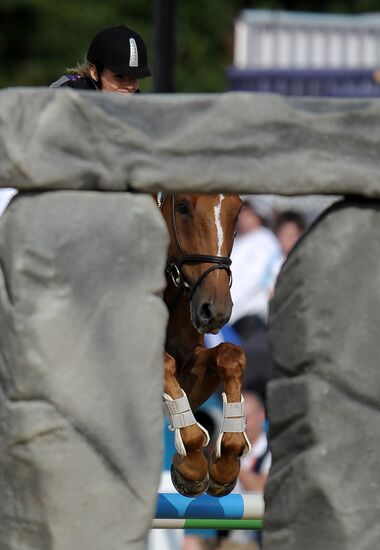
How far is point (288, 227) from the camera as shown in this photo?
1090cm

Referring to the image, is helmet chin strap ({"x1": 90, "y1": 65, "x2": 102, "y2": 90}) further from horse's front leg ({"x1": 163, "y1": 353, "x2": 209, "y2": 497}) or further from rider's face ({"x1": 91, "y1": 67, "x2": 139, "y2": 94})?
horse's front leg ({"x1": 163, "y1": 353, "x2": 209, "y2": 497})

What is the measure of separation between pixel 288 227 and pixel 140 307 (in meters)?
7.12

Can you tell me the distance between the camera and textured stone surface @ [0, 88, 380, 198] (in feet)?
12.4

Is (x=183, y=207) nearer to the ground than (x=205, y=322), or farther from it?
farther from it

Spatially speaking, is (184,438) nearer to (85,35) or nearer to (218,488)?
(218,488)

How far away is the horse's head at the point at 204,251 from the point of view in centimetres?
544

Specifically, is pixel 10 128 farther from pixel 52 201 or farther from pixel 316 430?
pixel 316 430

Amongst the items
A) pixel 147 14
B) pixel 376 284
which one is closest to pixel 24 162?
pixel 376 284

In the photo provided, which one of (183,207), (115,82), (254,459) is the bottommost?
(254,459)

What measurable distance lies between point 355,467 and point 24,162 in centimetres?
134

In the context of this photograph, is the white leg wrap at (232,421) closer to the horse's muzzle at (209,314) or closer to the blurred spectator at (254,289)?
the horse's muzzle at (209,314)

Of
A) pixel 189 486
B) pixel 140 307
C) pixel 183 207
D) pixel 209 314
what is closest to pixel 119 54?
pixel 183 207

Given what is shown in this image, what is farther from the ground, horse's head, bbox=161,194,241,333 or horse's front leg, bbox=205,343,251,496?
horse's head, bbox=161,194,241,333

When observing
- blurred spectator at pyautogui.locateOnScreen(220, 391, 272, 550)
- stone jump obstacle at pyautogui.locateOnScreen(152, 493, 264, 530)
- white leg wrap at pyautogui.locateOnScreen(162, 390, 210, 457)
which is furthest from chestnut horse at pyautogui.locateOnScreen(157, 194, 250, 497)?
blurred spectator at pyautogui.locateOnScreen(220, 391, 272, 550)
